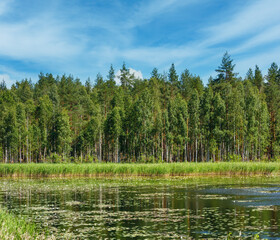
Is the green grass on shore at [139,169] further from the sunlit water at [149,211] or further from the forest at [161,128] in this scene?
the forest at [161,128]

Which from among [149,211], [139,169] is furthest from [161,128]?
[149,211]

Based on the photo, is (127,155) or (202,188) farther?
(127,155)

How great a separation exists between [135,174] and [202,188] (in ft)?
47.6

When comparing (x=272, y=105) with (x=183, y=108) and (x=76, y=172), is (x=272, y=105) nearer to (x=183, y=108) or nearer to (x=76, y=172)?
(x=183, y=108)

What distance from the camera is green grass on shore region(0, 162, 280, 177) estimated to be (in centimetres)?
4488

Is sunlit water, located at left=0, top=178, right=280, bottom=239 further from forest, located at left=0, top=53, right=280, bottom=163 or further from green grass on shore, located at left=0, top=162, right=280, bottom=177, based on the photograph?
forest, located at left=0, top=53, right=280, bottom=163

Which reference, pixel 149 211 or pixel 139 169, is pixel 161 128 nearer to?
pixel 139 169

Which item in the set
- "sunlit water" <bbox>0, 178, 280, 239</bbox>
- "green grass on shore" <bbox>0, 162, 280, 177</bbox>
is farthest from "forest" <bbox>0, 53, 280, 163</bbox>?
"sunlit water" <bbox>0, 178, 280, 239</bbox>

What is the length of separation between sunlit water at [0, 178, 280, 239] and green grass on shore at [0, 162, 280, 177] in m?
11.9

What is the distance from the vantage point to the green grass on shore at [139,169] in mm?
44875

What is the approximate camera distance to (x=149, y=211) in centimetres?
2100

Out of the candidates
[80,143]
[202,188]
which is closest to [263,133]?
[80,143]

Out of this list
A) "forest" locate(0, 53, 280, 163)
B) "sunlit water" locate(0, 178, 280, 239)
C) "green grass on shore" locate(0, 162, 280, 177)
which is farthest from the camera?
"forest" locate(0, 53, 280, 163)

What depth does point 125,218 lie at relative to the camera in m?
19.0
